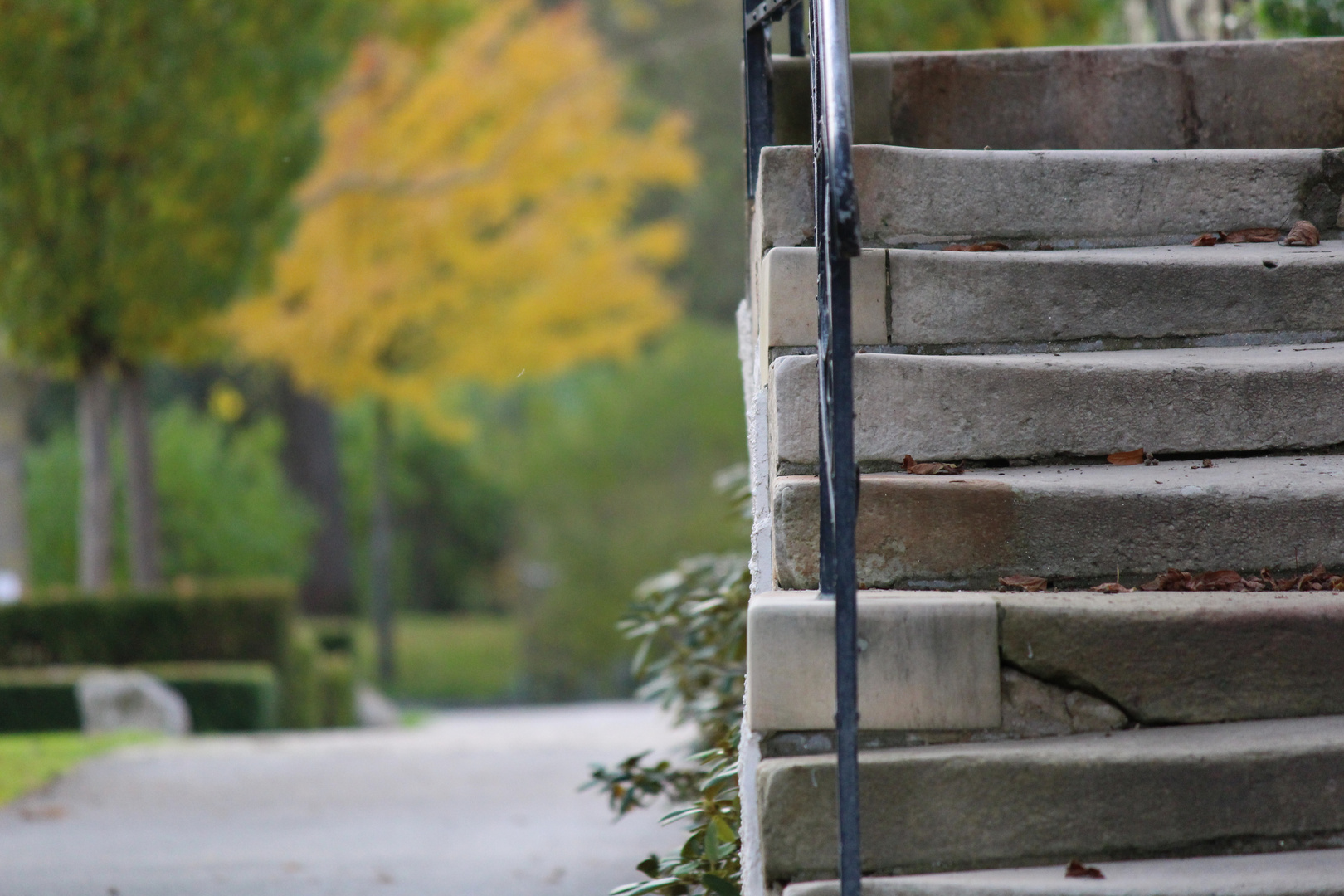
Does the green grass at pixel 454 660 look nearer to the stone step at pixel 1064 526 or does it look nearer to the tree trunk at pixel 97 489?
the tree trunk at pixel 97 489

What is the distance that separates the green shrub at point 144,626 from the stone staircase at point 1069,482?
7.76m

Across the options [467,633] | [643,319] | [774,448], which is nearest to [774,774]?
[774,448]

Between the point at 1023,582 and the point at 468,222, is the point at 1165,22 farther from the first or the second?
the point at 468,222

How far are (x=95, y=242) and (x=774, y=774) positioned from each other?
848 centimetres

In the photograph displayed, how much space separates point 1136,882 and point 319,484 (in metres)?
16.6

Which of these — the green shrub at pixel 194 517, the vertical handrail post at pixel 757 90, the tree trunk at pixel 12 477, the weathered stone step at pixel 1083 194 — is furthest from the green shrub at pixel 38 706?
the weathered stone step at pixel 1083 194

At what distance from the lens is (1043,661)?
2010 millimetres

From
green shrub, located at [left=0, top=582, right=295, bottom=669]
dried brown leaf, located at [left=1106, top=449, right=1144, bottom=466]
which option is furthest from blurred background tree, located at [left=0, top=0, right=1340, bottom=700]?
dried brown leaf, located at [left=1106, top=449, right=1144, bottom=466]

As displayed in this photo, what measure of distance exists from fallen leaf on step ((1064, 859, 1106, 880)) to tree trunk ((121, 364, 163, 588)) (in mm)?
9645

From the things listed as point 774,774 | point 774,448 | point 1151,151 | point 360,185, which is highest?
point 360,185

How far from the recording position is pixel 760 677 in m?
1.95

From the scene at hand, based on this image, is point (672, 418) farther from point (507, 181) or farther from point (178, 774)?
point (178, 774)

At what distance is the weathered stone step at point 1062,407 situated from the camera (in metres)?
2.36

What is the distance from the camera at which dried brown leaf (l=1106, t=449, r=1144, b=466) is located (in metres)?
2.41
